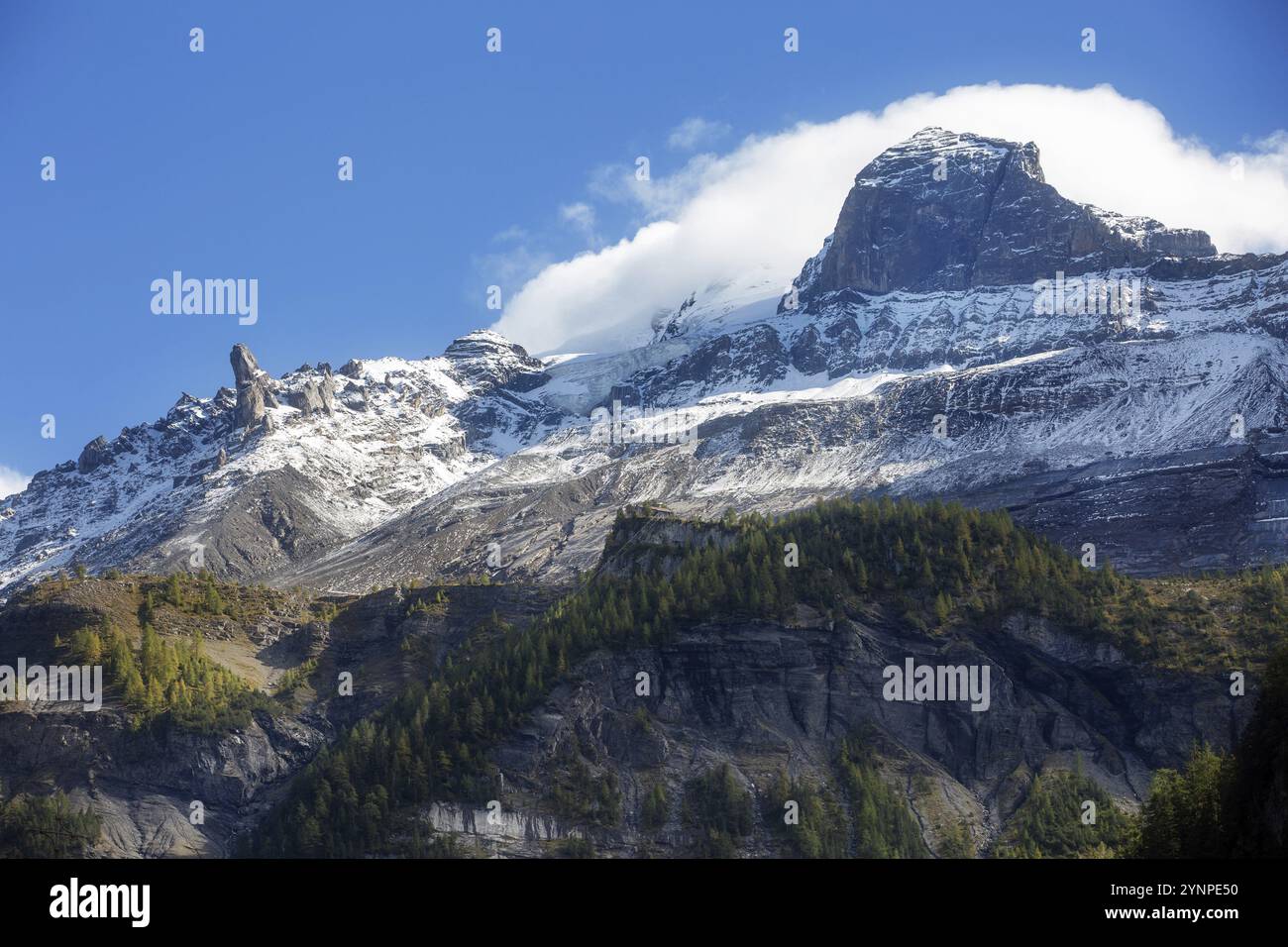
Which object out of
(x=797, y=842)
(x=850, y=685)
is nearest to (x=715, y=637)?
(x=850, y=685)

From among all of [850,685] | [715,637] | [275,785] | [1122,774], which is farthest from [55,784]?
[1122,774]

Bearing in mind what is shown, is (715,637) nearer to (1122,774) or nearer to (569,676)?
(569,676)
